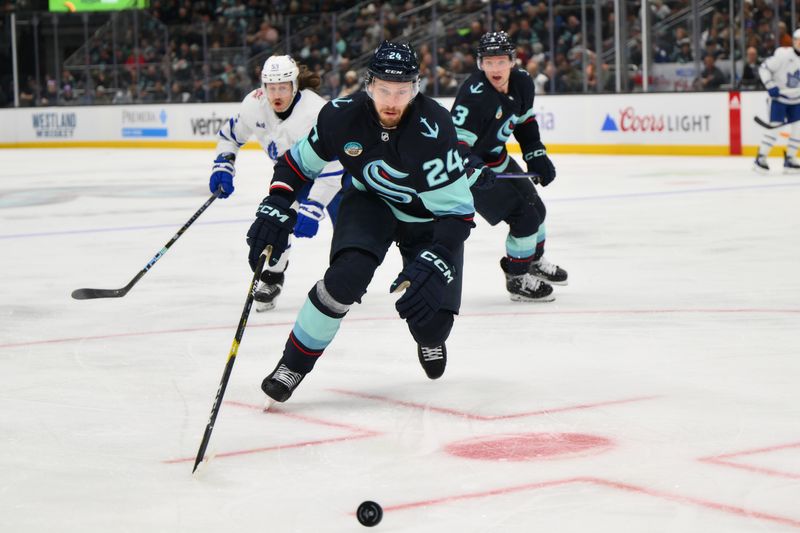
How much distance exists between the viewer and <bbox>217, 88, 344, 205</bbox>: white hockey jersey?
5.79 m

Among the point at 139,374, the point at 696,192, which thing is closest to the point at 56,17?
the point at 696,192

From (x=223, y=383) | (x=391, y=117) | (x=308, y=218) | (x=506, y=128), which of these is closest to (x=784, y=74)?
(x=506, y=128)

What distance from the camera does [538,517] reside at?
281cm

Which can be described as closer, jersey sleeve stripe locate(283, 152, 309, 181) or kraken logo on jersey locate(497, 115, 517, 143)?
jersey sleeve stripe locate(283, 152, 309, 181)

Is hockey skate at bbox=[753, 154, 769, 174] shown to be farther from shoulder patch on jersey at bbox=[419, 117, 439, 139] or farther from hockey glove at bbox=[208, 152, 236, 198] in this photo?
shoulder patch on jersey at bbox=[419, 117, 439, 139]

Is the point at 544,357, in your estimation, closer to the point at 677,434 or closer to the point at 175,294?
the point at 677,434

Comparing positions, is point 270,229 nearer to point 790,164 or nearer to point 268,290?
point 268,290

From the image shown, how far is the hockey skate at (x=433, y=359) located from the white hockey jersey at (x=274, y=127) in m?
1.55

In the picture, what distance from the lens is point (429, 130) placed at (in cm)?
382

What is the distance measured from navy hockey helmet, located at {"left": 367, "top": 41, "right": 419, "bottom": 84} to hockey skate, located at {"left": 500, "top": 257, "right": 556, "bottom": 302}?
7.81 feet

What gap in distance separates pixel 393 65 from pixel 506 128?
2404 mm

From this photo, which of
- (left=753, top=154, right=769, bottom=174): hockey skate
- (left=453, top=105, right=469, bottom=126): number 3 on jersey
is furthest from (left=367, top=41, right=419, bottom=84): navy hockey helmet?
(left=753, top=154, right=769, bottom=174): hockey skate

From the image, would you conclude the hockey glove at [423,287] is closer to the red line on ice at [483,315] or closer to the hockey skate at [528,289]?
the red line on ice at [483,315]

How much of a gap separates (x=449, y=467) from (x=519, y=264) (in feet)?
9.49
